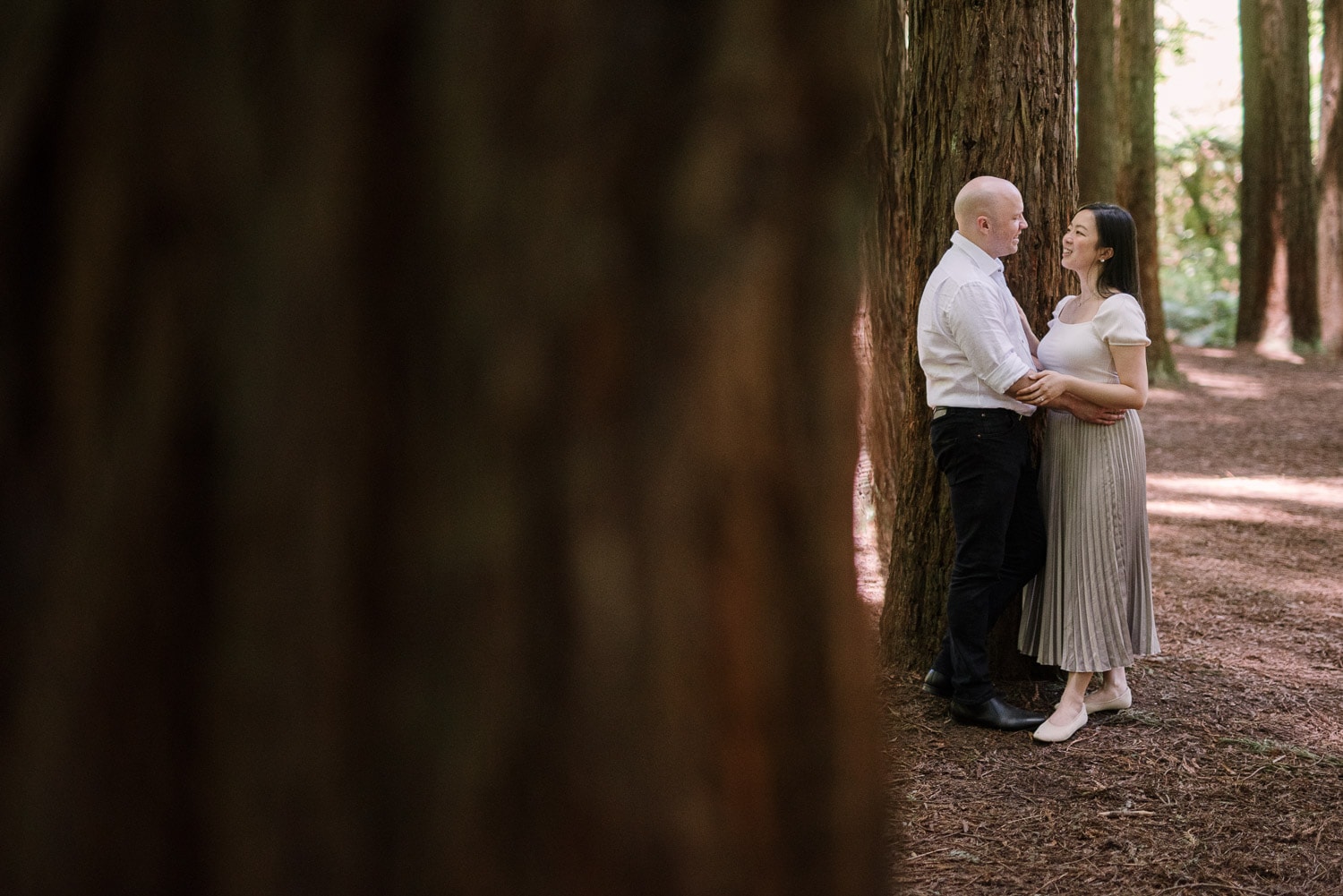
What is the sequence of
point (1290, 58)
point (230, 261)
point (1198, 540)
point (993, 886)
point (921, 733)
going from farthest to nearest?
point (1290, 58) < point (1198, 540) < point (921, 733) < point (993, 886) < point (230, 261)

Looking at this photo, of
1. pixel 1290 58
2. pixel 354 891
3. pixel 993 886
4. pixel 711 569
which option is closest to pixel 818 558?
pixel 711 569

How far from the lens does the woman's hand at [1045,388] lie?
4664 mm

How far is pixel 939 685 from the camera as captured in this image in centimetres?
530

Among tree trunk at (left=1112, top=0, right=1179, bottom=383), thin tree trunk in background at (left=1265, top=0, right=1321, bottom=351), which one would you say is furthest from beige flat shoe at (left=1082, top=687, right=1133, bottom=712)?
thin tree trunk in background at (left=1265, top=0, right=1321, bottom=351)

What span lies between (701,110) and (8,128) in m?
0.36

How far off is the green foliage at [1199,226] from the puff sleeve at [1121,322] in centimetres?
2012

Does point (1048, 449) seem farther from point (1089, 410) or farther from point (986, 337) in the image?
point (986, 337)

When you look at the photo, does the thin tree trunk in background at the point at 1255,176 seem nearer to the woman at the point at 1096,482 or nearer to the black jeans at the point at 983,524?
the woman at the point at 1096,482

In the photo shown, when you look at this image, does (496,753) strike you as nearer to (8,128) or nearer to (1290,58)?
(8,128)

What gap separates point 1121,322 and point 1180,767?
1685 mm

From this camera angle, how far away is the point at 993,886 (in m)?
3.74

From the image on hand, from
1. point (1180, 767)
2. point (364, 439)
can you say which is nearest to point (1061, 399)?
point (1180, 767)

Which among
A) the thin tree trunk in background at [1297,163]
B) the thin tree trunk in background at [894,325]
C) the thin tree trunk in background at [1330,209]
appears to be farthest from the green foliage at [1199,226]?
the thin tree trunk in background at [894,325]

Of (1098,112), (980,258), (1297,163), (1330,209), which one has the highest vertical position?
(1297,163)
